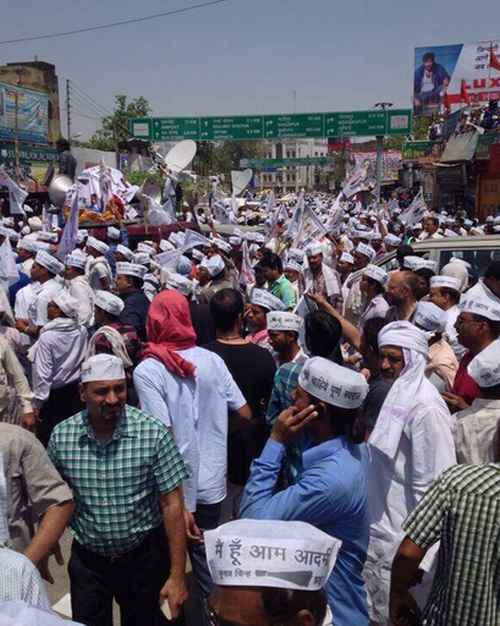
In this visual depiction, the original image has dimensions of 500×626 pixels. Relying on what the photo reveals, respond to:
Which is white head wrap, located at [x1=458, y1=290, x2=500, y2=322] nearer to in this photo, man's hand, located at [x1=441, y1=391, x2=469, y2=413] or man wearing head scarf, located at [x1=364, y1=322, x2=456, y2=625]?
man's hand, located at [x1=441, y1=391, x2=469, y2=413]

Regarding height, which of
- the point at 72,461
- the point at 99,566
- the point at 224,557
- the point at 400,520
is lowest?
the point at 99,566

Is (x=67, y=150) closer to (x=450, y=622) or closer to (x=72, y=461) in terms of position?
(x=72, y=461)

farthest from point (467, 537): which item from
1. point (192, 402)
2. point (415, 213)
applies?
point (415, 213)

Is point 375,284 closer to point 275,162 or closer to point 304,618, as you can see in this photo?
point 304,618

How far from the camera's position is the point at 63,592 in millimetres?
4430

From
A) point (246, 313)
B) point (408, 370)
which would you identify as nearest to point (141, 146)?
point (246, 313)

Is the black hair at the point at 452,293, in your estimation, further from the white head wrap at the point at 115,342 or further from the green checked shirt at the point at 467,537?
the green checked shirt at the point at 467,537

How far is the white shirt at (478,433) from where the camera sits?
321cm

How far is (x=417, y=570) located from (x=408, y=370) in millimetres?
991

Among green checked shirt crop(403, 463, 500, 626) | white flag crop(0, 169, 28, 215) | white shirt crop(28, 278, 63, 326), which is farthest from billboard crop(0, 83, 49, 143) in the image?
green checked shirt crop(403, 463, 500, 626)

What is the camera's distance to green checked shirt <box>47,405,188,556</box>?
314 cm

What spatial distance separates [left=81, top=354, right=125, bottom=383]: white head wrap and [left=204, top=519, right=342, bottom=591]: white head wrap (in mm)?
1376

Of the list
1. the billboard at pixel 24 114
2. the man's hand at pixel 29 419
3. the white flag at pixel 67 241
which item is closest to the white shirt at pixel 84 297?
the man's hand at pixel 29 419

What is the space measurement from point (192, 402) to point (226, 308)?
801 millimetres
